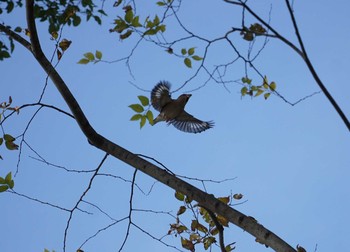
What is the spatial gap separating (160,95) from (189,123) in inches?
19.0

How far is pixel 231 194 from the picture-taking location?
125 inches

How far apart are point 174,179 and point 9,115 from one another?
1.16 meters

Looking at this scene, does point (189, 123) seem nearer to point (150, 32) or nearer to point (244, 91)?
point (244, 91)

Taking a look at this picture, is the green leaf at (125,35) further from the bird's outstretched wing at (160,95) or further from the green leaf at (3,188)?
the bird's outstretched wing at (160,95)

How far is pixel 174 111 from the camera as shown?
5133 millimetres

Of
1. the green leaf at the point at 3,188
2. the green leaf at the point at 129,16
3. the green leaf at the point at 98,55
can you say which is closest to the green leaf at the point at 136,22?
the green leaf at the point at 129,16

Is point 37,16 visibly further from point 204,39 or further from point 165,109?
point 204,39

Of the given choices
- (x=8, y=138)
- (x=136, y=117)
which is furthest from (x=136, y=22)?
(x=8, y=138)

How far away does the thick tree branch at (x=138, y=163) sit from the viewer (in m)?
2.28

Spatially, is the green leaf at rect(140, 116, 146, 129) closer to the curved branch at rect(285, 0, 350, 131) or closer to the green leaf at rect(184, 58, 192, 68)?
the green leaf at rect(184, 58, 192, 68)

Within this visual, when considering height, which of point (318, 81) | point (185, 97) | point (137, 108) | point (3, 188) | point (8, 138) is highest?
point (185, 97)

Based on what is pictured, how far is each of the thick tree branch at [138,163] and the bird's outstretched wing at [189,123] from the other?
266cm

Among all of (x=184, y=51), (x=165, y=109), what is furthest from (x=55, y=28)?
(x=184, y=51)

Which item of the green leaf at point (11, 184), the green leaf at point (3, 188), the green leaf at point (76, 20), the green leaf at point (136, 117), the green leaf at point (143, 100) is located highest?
the green leaf at point (76, 20)
